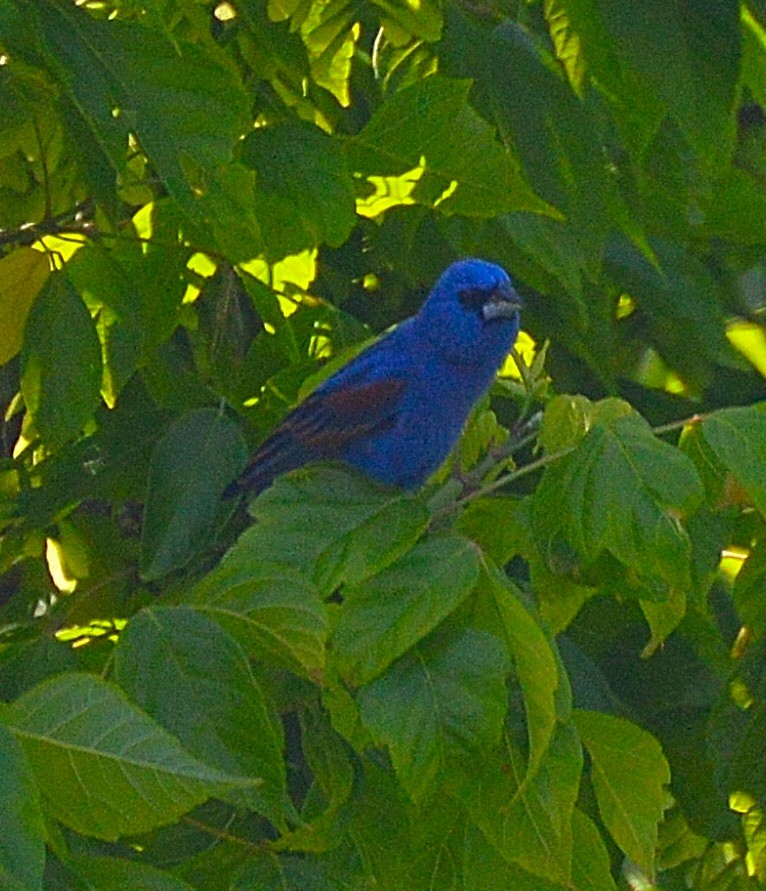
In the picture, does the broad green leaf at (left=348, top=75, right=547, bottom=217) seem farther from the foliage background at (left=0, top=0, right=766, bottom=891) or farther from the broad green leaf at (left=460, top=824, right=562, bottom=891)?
the broad green leaf at (left=460, top=824, right=562, bottom=891)

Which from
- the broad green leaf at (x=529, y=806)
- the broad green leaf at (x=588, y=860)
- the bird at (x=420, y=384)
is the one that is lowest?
the bird at (x=420, y=384)

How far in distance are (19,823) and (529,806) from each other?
0.51 meters

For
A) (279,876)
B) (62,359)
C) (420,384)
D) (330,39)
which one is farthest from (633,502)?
(420,384)

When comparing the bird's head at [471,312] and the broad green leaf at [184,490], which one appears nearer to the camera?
the broad green leaf at [184,490]

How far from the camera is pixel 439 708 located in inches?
57.1

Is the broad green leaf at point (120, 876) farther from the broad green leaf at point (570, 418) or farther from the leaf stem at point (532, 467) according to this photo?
the broad green leaf at point (570, 418)

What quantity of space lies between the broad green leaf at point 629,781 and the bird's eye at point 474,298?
1090mm

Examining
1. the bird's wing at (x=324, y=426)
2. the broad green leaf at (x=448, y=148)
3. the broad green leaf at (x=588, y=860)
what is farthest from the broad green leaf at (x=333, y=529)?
the bird's wing at (x=324, y=426)

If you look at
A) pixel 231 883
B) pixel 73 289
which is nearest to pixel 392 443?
pixel 73 289

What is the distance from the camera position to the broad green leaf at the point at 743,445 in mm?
1594

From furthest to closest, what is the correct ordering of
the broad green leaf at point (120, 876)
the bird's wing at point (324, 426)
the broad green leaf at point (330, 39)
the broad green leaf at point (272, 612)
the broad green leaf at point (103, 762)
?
the bird's wing at point (324, 426) < the broad green leaf at point (330, 39) < the broad green leaf at point (272, 612) < the broad green leaf at point (120, 876) < the broad green leaf at point (103, 762)

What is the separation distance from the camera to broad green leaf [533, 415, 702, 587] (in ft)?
4.96

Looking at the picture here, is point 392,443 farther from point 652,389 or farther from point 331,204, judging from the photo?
point 331,204

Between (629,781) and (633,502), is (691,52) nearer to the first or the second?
(633,502)
